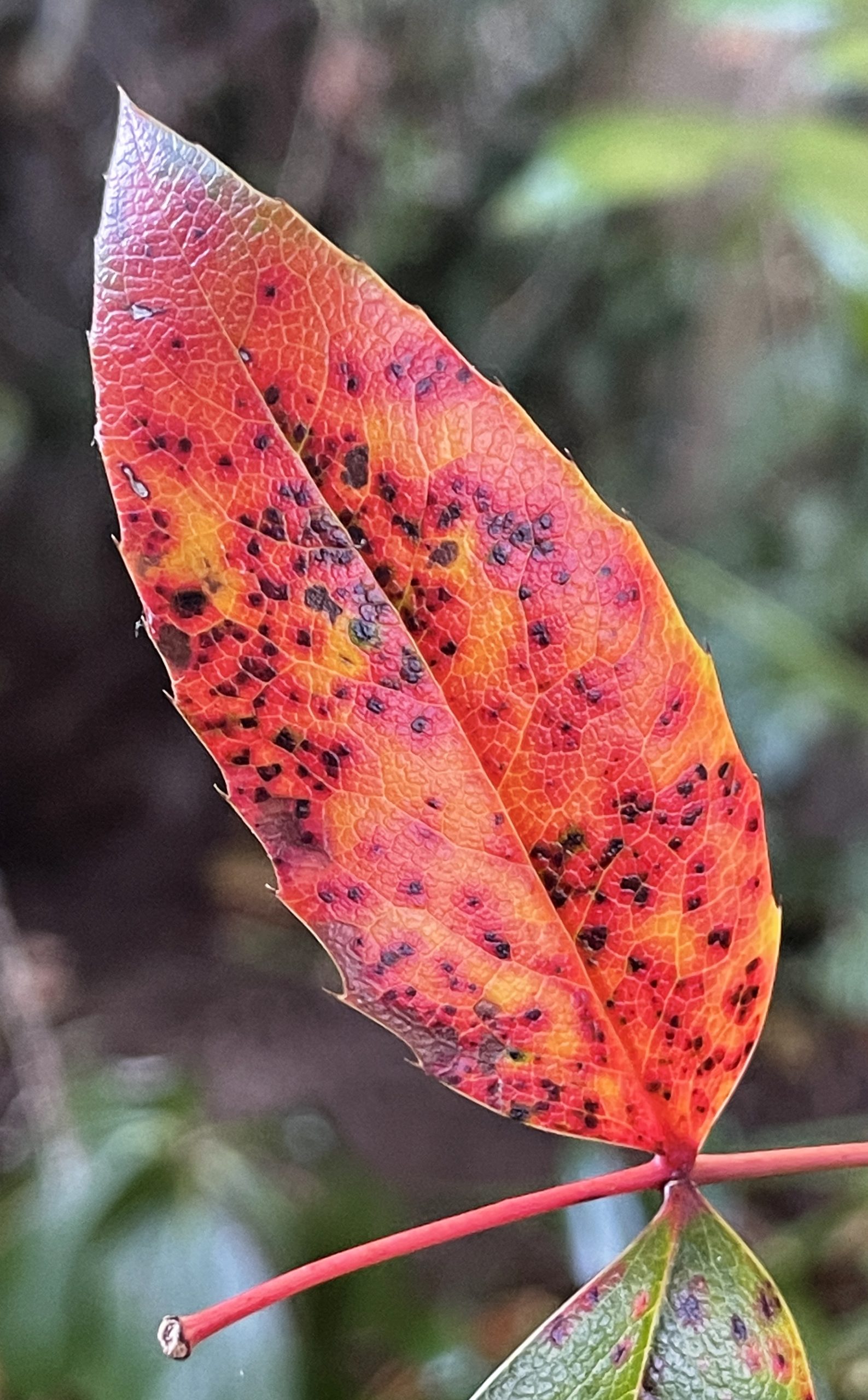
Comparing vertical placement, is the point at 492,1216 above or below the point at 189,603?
below

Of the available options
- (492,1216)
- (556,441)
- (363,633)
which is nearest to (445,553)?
(363,633)

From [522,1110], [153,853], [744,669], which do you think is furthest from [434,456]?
[153,853]

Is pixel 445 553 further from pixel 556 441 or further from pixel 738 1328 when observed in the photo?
pixel 556 441

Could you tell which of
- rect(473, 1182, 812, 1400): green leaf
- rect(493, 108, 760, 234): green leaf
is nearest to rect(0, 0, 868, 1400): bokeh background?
rect(493, 108, 760, 234): green leaf

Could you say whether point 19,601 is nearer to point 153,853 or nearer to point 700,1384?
point 153,853

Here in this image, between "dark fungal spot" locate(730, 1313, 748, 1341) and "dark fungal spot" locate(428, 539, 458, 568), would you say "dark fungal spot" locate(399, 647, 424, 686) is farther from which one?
"dark fungal spot" locate(730, 1313, 748, 1341)

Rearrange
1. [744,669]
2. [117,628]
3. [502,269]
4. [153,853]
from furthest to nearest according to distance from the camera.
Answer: [153,853] < [117,628] < [502,269] < [744,669]

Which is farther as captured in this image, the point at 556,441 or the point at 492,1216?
the point at 556,441
